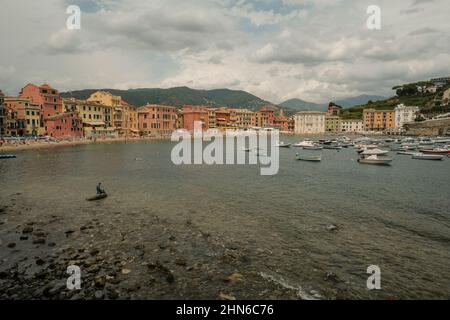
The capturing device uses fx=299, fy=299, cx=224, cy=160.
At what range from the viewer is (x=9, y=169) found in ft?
154

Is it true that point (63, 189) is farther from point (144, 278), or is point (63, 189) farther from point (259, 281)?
point (259, 281)

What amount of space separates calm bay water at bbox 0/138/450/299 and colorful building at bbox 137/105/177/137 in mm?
99146

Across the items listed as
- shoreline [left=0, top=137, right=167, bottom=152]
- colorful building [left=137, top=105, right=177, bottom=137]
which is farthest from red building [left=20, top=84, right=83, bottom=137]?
colorful building [left=137, top=105, right=177, bottom=137]

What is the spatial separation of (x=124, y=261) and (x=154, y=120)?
5447 inches

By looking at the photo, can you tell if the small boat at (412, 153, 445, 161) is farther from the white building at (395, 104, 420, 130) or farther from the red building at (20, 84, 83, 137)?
the white building at (395, 104, 420, 130)

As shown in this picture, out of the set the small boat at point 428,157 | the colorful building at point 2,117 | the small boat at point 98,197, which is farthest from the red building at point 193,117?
the small boat at point 98,197

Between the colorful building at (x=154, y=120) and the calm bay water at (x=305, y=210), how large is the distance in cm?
9915

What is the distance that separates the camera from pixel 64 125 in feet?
336

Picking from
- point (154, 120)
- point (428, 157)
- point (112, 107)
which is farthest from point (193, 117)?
point (428, 157)

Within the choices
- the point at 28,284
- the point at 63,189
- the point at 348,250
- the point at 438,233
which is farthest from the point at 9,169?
the point at 438,233

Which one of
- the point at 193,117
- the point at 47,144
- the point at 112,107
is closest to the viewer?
the point at 47,144

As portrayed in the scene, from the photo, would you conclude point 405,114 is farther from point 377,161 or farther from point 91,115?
point 91,115

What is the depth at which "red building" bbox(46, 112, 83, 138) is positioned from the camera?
99.2m

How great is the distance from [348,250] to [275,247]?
13.1 feet
